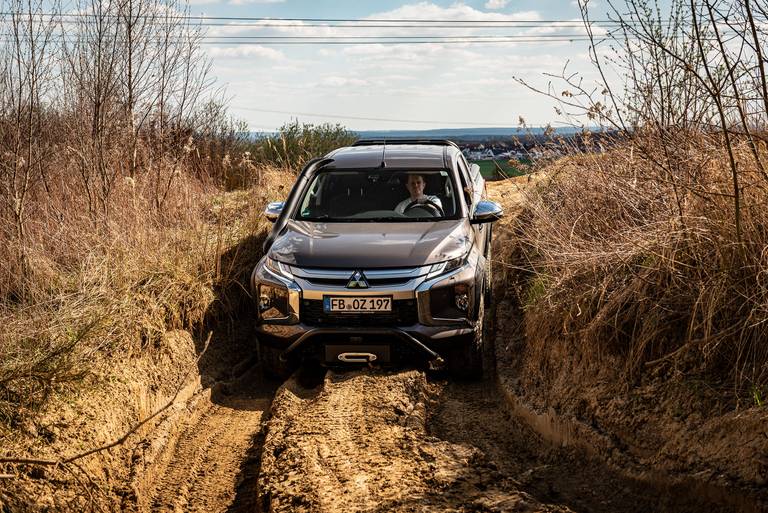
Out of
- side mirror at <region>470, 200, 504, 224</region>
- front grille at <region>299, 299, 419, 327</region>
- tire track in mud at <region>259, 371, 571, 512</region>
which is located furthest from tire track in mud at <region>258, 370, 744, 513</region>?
side mirror at <region>470, 200, 504, 224</region>

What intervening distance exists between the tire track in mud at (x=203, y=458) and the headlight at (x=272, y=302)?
2.54 ft

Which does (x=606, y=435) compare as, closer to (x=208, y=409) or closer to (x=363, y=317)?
(x=363, y=317)

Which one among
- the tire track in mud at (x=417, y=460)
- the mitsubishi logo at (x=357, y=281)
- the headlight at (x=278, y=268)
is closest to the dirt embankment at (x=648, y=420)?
the tire track in mud at (x=417, y=460)

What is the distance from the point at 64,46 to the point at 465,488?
389 inches

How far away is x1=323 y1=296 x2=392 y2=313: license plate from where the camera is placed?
698cm

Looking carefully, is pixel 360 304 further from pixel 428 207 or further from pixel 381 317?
pixel 428 207

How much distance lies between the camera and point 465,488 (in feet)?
15.9

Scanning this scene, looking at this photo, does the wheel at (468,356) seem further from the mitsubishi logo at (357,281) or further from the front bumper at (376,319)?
the mitsubishi logo at (357,281)

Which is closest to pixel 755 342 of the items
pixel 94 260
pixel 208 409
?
pixel 208 409

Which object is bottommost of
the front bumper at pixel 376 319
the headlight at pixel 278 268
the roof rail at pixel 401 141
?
the front bumper at pixel 376 319

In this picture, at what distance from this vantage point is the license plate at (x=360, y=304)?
22.9 ft

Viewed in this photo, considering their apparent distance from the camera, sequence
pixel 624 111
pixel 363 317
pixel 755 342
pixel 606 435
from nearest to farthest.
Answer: pixel 755 342 → pixel 606 435 → pixel 363 317 → pixel 624 111

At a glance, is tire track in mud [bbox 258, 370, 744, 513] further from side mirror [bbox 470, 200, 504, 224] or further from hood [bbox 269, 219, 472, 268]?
side mirror [bbox 470, 200, 504, 224]

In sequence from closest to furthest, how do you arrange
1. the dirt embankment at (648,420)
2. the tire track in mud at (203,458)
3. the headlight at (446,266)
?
the dirt embankment at (648,420)
the tire track in mud at (203,458)
the headlight at (446,266)
